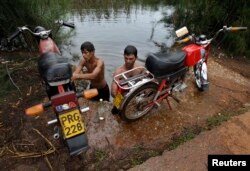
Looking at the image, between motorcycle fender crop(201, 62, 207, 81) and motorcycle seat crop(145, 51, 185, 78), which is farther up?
→ motorcycle seat crop(145, 51, 185, 78)

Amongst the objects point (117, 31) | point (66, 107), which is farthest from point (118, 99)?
point (117, 31)

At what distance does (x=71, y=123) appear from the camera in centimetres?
285

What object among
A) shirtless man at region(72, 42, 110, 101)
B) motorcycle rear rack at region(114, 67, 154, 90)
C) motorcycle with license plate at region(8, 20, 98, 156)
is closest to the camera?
motorcycle with license plate at region(8, 20, 98, 156)

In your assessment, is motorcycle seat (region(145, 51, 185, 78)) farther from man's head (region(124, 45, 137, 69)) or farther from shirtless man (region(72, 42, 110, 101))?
shirtless man (region(72, 42, 110, 101))

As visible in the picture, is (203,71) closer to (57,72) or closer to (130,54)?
(130,54)

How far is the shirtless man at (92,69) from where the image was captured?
13.6 feet

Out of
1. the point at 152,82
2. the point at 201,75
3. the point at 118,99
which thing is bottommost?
the point at 201,75

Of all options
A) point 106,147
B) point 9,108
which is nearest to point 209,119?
point 106,147

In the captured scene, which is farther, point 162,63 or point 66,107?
point 162,63

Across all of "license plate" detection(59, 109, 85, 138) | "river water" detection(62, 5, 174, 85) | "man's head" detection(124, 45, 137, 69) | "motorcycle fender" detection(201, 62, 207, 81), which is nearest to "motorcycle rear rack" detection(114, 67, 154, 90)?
"man's head" detection(124, 45, 137, 69)

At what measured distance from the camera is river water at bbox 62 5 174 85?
8.02 meters

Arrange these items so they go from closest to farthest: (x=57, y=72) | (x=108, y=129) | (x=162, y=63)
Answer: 1. (x=57, y=72)
2. (x=162, y=63)
3. (x=108, y=129)

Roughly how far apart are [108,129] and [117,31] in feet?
19.8

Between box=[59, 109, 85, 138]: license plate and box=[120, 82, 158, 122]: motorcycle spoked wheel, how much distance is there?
97 cm
